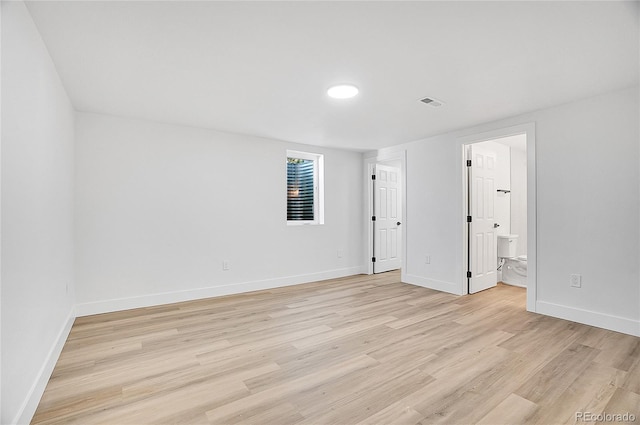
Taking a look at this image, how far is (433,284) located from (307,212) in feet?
7.49

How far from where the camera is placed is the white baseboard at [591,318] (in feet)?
9.30

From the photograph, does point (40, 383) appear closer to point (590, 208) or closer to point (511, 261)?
point (590, 208)

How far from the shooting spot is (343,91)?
2.80 meters

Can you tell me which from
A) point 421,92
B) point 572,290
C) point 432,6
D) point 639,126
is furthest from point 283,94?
point 572,290

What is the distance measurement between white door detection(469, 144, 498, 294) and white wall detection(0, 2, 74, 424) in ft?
14.7

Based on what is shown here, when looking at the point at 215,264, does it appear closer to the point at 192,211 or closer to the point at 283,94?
the point at 192,211

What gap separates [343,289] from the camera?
4.61 metres

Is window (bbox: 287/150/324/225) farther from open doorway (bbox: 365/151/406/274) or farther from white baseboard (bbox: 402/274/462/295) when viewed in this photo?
white baseboard (bbox: 402/274/462/295)

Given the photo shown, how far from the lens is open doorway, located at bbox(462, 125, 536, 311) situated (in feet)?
11.8

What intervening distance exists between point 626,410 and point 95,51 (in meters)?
3.97

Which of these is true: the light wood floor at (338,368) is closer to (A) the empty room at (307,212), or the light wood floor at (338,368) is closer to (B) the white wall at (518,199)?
(A) the empty room at (307,212)

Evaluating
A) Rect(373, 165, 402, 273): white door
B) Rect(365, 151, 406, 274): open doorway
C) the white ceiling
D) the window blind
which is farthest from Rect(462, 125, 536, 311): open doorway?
the window blind

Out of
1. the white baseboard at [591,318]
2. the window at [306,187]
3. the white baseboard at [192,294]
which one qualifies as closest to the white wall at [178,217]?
the white baseboard at [192,294]

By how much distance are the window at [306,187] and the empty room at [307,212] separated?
0.13 ft
